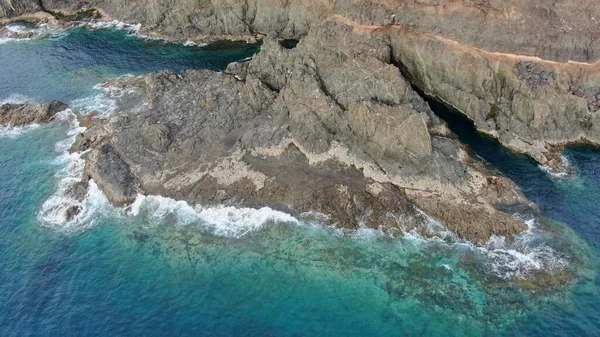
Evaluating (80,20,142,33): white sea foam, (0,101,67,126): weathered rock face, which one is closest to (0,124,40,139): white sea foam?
(0,101,67,126): weathered rock face

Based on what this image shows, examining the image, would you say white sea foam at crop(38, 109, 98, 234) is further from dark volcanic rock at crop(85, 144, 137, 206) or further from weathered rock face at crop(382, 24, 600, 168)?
weathered rock face at crop(382, 24, 600, 168)

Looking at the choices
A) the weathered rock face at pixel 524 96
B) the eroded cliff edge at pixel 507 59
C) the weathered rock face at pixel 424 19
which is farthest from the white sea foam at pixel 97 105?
the weathered rock face at pixel 524 96

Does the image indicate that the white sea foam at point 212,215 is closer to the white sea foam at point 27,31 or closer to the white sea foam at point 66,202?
the white sea foam at point 66,202

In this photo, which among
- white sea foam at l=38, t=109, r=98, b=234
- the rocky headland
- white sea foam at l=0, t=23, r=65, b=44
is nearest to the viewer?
the rocky headland

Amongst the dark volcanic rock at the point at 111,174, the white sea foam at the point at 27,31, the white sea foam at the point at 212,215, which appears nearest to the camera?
the white sea foam at the point at 212,215

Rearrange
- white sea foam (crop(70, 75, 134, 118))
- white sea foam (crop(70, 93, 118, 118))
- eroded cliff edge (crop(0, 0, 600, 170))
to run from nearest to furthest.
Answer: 1. eroded cliff edge (crop(0, 0, 600, 170))
2. white sea foam (crop(70, 93, 118, 118))
3. white sea foam (crop(70, 75, 134, 118))

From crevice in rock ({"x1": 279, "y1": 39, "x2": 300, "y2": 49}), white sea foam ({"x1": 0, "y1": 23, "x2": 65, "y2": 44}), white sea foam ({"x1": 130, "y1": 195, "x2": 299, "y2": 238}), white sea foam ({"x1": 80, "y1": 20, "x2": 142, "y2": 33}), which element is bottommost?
white sea foam ({"x1": 130, "y1": 195, "x2": 299, "y2": 238})

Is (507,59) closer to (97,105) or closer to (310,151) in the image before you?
(310,151)
